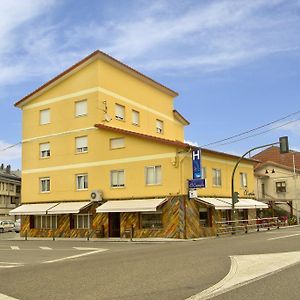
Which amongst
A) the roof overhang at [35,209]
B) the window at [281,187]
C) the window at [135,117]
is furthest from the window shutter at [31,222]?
the window at [281,187]

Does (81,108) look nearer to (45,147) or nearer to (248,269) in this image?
(45,147)

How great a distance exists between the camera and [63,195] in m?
36.1

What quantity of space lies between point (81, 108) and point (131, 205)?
31.1 feet

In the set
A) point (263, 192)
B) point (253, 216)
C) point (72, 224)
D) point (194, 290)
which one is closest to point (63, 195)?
point (72, 224)

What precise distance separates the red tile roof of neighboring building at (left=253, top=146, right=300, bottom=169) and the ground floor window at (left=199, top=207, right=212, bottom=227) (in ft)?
101

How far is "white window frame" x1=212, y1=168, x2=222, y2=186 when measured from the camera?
33638 millimetres

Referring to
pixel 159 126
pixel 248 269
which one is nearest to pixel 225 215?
pixel 159 126

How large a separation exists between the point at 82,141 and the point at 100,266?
22492 mm

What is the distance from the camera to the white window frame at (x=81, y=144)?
35531 millimetres

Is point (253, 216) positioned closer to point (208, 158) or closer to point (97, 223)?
point (208, 158)

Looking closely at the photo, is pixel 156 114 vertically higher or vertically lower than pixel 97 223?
higher

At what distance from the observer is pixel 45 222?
3716cm

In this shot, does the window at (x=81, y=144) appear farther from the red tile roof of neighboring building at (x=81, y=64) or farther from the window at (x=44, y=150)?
the red tile roof of neighboring building at (x=81, y=64)

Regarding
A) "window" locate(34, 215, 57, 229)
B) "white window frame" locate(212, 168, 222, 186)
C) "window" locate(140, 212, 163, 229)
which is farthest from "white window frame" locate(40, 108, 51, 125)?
"white window frame" locate(212, 168, 222, 186)
